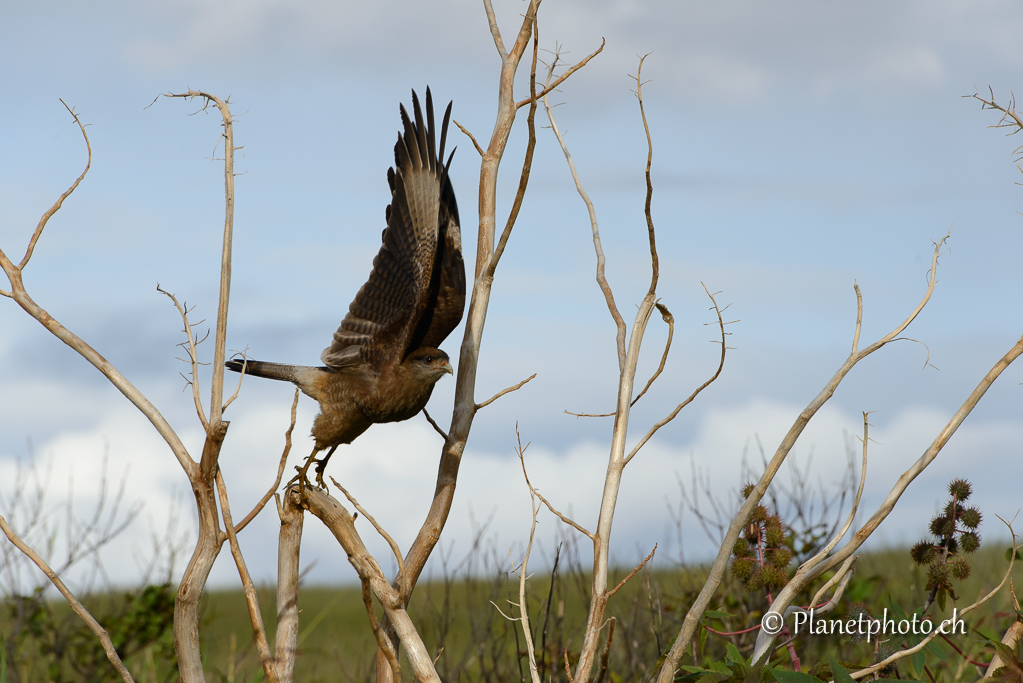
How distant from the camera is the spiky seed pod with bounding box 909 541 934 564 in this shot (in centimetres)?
329

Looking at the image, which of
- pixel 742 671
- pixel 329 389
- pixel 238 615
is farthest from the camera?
pixel 238 615

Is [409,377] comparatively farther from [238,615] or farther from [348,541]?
[238,615]

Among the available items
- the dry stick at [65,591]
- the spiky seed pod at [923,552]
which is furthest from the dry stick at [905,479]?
the dry stick at [65,591]

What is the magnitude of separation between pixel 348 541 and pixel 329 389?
80.9 inches

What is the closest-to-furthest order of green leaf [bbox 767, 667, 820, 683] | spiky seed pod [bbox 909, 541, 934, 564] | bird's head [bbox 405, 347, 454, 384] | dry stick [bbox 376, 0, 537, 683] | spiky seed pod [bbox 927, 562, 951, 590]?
green leaf [bbox 767, 667, 820, 683] → spiky seed pod [bbox 927, 562, 951, 590] → spiky seed pod [bbox 909, 541, 934, 564] → dry stick [bbox 376, 0, 537, 683] → bird's head [bbox 405, 347, 454, 384]

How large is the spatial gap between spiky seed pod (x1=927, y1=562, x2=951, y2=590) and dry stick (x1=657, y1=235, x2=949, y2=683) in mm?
646

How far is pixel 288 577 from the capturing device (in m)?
3.33

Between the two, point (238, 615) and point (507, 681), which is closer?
point (507, 681)

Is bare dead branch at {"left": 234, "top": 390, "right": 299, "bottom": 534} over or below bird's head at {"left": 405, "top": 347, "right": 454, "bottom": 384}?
below

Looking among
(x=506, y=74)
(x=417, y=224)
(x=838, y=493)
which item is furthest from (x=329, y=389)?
(x=838, y=493)

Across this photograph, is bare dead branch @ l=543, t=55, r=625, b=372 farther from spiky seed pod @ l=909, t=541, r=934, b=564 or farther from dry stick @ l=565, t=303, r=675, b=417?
spiky seed pod @ l=909, t=541, r=934, b=564

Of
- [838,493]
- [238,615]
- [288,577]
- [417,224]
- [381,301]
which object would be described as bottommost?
[238,615]

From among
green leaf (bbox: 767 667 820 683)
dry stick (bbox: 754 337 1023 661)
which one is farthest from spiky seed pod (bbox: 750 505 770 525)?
green leaf (bbox: 767 667 820 683)

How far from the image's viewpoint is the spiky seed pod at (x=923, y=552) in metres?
3.29
